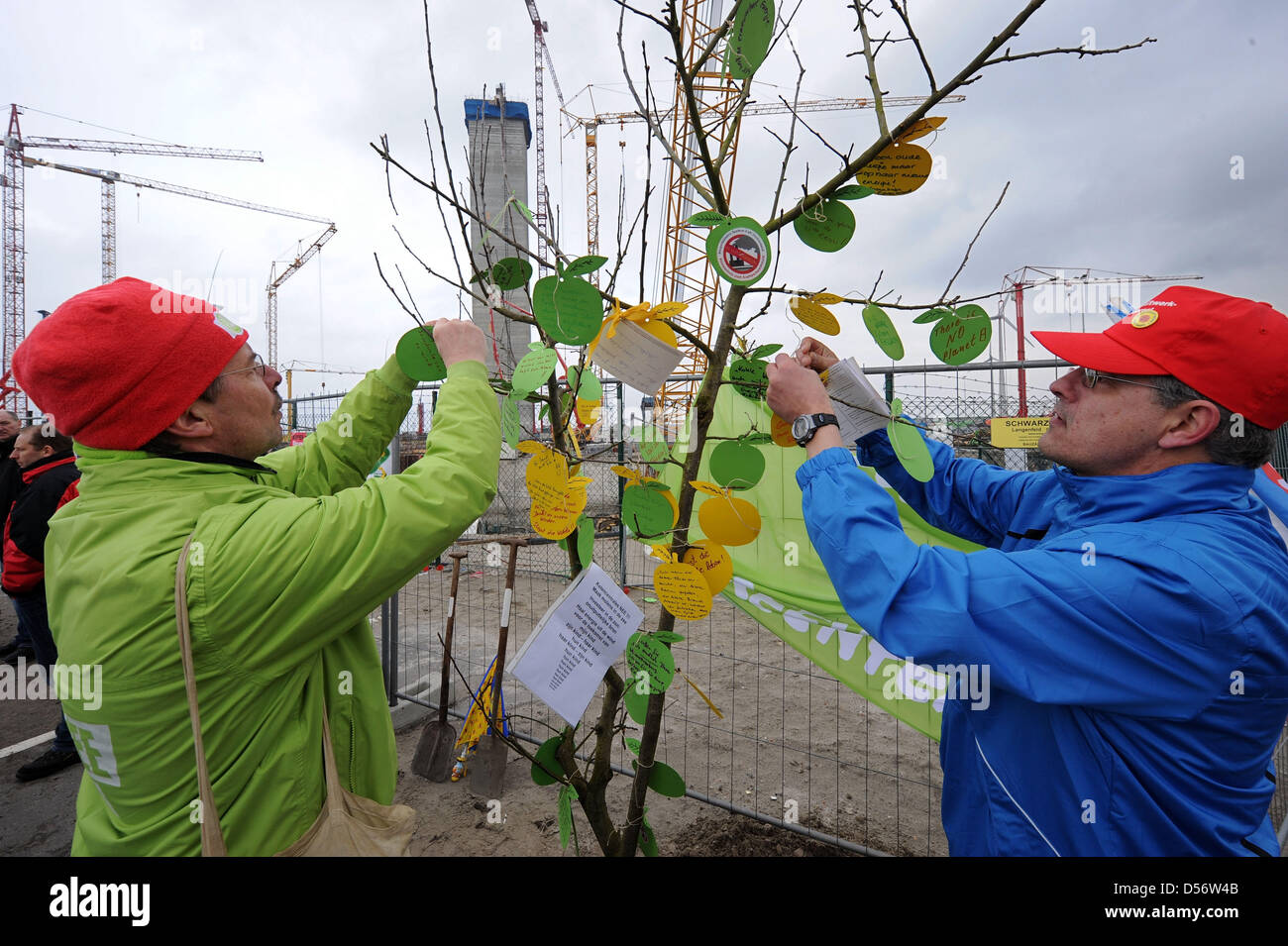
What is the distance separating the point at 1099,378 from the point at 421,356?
1.46 m

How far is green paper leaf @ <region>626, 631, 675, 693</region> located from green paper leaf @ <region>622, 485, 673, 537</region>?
25cm

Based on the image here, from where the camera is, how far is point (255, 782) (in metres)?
1.07

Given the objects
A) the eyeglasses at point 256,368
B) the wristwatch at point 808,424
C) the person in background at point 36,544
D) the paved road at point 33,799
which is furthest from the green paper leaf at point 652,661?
the person in background at point 36,544

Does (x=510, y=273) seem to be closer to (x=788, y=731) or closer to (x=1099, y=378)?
(x=1099, y=378)

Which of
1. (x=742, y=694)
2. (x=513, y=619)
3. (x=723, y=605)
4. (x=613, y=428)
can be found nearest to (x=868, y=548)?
(x=742, y=694)

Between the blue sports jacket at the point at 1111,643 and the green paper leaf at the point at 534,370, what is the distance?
55cm

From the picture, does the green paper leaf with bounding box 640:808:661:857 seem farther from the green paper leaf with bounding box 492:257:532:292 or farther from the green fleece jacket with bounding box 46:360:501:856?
the green paper leaf with bounding box 492:257:532:292

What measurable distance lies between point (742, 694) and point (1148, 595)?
381 cm

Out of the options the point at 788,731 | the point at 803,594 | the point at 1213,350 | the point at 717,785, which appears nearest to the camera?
the point at 1213,350

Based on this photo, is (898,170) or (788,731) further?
(788,731)

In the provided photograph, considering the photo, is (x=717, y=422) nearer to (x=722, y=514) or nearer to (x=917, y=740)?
(x=722, y=514)

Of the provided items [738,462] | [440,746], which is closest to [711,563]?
[738,462]

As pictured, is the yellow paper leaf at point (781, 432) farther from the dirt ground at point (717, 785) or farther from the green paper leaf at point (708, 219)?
the dirt ground at point (717, 785)

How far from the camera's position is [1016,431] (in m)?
2.99
